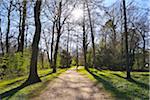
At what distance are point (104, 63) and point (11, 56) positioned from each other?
2566 cm

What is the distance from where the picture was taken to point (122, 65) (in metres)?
48.5

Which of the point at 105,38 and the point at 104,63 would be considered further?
the point at 105,38

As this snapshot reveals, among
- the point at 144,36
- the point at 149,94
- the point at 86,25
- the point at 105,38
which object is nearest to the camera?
the point at 149,94

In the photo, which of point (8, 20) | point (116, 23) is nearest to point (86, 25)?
point (116, 23)

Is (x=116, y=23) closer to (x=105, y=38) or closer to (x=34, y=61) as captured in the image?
(x=105, y=38)

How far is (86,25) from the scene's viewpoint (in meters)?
46.1

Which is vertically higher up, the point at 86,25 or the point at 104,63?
the point at 86,25

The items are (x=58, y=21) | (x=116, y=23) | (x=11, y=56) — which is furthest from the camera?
(x=116, y=23)

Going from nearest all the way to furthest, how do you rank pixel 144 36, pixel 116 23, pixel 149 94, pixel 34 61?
pixel 149 94 < pixel 34 61 < pixel 116 23 < pixel 144 36

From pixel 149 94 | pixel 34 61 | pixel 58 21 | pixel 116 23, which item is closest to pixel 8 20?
pixel 58 21

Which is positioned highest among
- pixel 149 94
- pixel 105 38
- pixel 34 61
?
pixel 105 38

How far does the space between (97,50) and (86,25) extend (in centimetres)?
1395

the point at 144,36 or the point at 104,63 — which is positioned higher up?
the point at 144,36

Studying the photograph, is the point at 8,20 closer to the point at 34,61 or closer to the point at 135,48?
the point at 34,61
